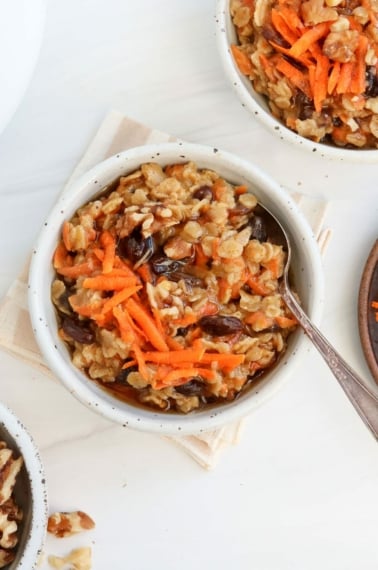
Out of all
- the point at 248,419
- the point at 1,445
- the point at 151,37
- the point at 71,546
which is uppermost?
the point at 151,37

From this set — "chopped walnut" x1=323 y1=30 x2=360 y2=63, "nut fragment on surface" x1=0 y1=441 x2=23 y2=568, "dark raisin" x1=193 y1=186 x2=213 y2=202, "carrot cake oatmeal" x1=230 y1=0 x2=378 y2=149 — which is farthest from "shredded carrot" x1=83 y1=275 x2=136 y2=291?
"chopped walnut" x1=323 y1=30 x2=360 y2=63

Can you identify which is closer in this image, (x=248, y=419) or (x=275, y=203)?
(x=275, y=203)

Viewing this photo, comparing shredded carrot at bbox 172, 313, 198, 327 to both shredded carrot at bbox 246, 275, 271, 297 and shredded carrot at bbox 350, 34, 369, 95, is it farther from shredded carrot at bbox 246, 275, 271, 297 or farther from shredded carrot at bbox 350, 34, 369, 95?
shredded carrot at bbox 350, 34, 369, 95

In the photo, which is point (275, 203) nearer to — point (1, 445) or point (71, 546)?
point (1, 445)

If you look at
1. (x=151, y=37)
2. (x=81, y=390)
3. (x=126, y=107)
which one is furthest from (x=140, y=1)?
(x=81, y=390)

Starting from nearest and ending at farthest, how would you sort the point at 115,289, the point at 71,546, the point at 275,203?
the point at 115,289
the point at 275,203
the point at 71,546

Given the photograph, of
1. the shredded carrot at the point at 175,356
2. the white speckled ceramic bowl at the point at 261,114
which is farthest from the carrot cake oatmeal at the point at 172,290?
the white speckled ceramic bowl at the point at 261,114
